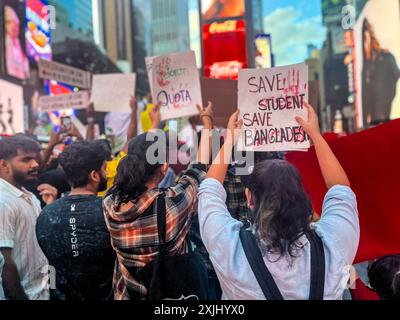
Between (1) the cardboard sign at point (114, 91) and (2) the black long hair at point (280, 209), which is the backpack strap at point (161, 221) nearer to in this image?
(2) the black long hair at point (280, 209)

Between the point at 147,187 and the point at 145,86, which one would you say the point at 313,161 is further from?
the point at 145,86

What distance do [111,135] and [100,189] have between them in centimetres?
365

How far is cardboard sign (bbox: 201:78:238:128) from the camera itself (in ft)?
11.3

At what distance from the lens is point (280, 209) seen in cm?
203

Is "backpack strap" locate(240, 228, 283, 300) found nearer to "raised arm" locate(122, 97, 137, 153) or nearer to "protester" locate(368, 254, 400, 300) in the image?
"protester" locate(368, 254, 400, 300)

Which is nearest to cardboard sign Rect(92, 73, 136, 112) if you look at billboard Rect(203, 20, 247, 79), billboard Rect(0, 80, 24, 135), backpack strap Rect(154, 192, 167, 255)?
backpack strap Rect(154, 192, 167, 255)

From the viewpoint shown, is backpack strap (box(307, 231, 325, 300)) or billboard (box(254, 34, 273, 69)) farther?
billboard (box(254, 34, 273, 69))

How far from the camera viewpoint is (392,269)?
7.93ft

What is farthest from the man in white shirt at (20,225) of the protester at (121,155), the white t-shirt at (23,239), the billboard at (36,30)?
the billboard at (36,30)

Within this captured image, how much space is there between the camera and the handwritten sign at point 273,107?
8.89ft

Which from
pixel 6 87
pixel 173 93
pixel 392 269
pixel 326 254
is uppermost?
pixel 6 87

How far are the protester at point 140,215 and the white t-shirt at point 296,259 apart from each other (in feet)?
1.25

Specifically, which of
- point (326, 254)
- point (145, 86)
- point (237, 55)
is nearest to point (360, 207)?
point (326, 254)

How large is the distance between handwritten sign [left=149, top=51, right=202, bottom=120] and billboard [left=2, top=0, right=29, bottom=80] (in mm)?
15137
